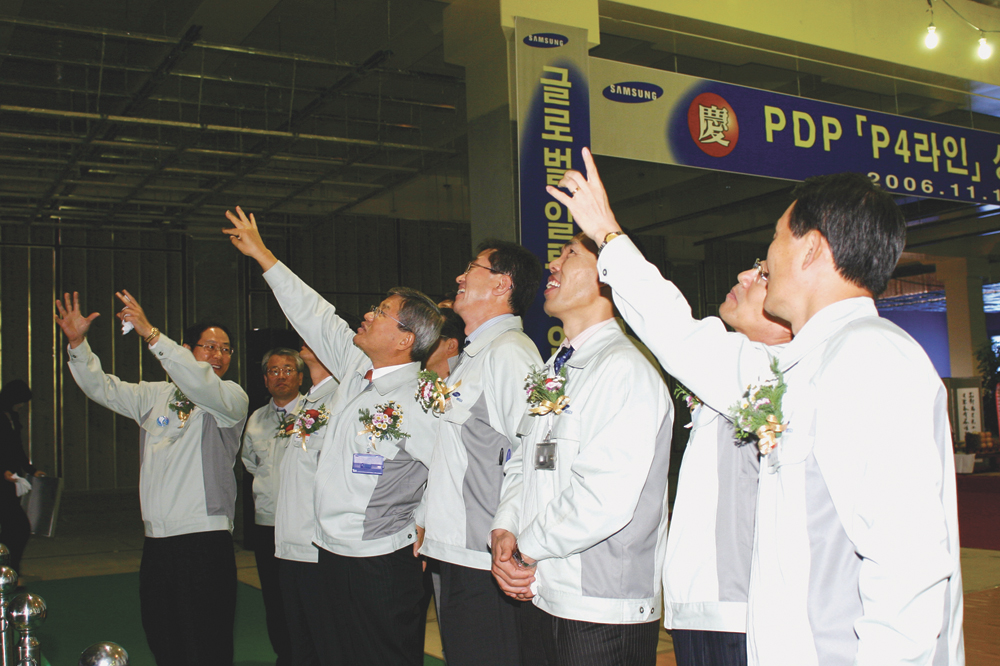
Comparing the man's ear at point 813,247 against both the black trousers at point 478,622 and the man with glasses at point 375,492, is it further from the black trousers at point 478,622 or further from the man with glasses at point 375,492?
the man with glasses at point 375,492

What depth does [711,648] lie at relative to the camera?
172 centimetres

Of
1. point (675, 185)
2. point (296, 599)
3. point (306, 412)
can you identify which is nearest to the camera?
point (296, 599)

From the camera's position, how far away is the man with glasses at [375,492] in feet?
8.97

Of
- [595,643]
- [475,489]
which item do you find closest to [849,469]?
[595,643]

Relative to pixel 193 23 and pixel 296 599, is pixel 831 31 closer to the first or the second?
pixel 193 23

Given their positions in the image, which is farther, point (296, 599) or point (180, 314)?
point (180, 314)

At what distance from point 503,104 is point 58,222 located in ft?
32.9

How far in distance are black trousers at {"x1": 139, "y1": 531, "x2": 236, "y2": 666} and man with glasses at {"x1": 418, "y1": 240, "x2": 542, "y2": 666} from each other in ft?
4.49

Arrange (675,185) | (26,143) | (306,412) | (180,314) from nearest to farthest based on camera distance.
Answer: (306,412) < (26,143) < (675,185) < (180,314)

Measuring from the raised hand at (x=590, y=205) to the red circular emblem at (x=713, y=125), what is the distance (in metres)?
4.37

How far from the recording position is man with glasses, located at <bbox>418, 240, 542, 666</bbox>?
2414 millimetres

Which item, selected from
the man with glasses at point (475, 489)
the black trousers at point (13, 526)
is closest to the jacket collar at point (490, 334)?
the man with glasses at point (475, 489)

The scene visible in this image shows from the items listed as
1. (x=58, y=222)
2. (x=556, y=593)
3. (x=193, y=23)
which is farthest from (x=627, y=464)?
(x=58, y=222)

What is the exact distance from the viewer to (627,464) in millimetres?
1888
